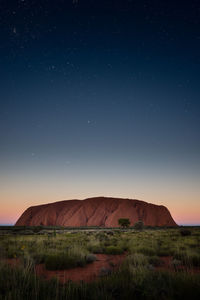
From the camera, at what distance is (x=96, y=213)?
9912cm

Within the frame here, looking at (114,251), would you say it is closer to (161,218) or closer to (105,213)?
(105,213)

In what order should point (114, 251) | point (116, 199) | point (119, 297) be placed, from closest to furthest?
1. point (119, 297)
2. point (114, 251)
3. point (116, 199)

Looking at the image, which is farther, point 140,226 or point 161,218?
point 161,218

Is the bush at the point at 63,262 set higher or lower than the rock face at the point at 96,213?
higher

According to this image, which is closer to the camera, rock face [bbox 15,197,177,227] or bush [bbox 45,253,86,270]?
bush [bbox 45,253,86,270]

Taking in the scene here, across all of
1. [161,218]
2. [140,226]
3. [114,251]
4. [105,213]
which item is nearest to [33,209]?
[105,213]

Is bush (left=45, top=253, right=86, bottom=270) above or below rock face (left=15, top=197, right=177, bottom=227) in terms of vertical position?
above

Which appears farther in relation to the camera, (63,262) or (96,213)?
(96,213)

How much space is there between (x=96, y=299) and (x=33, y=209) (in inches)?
4772

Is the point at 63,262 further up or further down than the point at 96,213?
further up

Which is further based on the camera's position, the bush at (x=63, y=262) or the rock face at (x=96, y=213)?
the rock face at (x=96, y=213)

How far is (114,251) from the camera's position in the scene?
10.1 meters

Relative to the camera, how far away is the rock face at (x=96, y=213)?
94.8 m

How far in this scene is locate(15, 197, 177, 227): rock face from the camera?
311 ft
